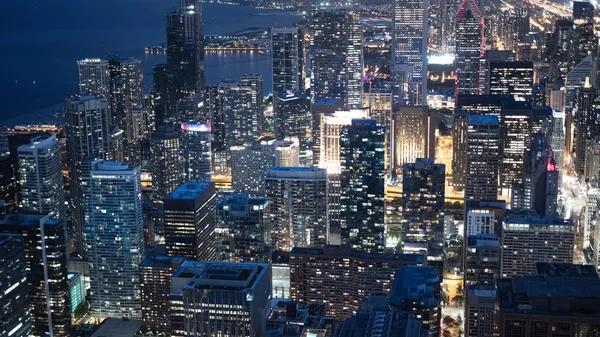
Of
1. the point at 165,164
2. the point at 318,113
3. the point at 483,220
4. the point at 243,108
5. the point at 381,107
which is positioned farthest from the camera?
the point at 381,107

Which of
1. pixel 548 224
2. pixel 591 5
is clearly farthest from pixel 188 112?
pixel 591 5

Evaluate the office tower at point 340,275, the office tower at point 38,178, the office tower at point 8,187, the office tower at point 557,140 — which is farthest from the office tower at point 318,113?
the office tower at point 8,187

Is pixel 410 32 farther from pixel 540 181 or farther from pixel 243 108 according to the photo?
pixel 540 181

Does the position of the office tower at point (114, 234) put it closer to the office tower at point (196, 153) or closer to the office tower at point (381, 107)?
the office tower at point (196, 153)

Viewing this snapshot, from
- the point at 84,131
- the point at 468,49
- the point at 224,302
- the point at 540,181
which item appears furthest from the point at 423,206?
the point at 468,49

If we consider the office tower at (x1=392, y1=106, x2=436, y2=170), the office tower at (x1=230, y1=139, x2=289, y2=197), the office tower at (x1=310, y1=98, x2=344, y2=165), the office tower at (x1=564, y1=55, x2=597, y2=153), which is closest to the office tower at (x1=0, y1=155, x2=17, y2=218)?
the office tower at (x1=230, y1=139, x2=289, y2=197)

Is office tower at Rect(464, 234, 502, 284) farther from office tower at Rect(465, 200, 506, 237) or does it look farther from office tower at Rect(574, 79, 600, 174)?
office tower at Rect(574, 79, 600, 174)

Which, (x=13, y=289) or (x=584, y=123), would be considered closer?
(x=13, y=289)

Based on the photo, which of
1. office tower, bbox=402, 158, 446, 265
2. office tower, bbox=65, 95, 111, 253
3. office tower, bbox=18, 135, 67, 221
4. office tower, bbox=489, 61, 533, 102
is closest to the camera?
office tower, bbox=18, 135, 67, 221
